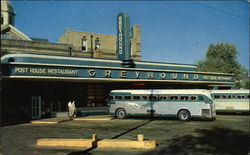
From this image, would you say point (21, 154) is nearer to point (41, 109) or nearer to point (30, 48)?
point (41, 109)

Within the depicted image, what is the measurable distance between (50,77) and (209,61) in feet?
171

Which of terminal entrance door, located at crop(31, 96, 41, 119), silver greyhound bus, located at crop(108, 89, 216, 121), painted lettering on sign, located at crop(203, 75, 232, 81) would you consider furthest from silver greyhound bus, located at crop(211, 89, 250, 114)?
terminal entrance door, located at crop(31, 96, 41, 119)

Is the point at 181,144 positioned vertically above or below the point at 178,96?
below

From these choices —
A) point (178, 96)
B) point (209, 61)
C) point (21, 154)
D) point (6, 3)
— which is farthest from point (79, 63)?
point (209, 61)

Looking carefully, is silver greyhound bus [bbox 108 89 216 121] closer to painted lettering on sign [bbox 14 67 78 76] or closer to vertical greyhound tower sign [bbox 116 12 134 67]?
painted lettering on sign [bbox 14 67 78 76]

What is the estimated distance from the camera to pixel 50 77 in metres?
23.8

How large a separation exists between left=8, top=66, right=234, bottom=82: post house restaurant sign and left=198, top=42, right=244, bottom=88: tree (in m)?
28.2

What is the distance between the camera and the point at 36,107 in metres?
26.8

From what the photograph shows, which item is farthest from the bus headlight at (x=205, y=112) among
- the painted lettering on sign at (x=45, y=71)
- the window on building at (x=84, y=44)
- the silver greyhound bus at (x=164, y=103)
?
the window on building at (x=84, y=44)

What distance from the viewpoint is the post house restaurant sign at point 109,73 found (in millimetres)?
22745

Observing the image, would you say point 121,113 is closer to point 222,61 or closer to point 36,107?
point 36,107

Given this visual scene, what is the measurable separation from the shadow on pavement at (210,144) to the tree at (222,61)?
5018cm

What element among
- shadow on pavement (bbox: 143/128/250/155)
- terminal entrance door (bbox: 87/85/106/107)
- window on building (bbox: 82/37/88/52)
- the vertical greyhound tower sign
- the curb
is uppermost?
window on building (bbox: 82/37/88/52)

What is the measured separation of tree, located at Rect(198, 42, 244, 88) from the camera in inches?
2544
